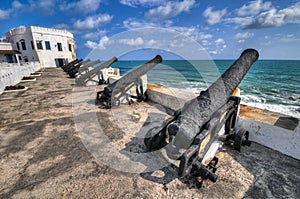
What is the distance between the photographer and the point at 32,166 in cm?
271

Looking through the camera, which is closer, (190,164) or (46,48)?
(190,164)

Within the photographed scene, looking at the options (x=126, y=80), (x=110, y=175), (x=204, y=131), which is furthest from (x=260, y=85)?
(x=110, y=175)

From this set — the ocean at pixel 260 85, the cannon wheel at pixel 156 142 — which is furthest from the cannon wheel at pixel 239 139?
the ocean at pixel 260 85

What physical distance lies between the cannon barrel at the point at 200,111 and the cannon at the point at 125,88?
3684mm

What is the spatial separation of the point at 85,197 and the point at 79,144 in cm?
151

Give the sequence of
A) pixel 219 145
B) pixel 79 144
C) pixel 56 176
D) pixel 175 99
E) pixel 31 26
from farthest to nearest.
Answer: pixel 31 26 → pixel 175 99 → pixel 79 144 → pixel 219 145 → pixel 56 176

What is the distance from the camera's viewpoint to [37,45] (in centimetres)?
2884

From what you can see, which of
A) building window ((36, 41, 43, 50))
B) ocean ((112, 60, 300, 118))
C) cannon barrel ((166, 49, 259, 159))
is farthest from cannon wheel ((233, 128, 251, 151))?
building window ((36, 41, 43, 50))

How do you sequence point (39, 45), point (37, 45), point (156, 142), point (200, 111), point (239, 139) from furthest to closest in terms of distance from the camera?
point (39, 45)
point (37, 45)
point (239, 139)
point (156, 142)
point (200, 111)

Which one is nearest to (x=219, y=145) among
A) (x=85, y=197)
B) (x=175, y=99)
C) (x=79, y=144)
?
(x=175, y=99)

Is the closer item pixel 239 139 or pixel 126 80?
pixel 239 139

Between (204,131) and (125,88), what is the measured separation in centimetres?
434

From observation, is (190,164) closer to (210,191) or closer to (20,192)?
(210,191)

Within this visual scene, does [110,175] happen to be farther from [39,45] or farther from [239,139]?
[39,45]
